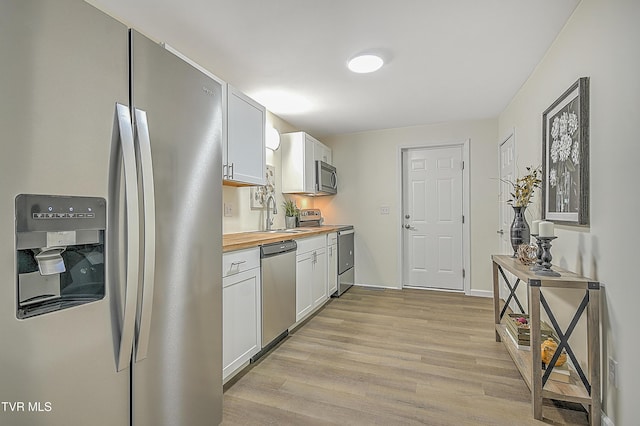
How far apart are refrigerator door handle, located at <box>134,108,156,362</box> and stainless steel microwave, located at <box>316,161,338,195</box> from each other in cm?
308

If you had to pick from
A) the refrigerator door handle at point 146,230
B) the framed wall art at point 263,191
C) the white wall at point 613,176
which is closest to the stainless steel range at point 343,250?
the framed wall art at point 263,191

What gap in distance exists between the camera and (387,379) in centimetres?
207

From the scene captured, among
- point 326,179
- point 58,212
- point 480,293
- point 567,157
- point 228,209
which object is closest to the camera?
point 58,212

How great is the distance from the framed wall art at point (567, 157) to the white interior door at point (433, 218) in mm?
1948

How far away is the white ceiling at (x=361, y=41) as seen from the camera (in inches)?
70.5

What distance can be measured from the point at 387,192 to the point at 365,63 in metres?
2.38

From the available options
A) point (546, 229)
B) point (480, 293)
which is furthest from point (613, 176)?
point (480, 293)

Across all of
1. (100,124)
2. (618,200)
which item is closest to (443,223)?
(618,200)

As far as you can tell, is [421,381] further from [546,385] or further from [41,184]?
[41,184]

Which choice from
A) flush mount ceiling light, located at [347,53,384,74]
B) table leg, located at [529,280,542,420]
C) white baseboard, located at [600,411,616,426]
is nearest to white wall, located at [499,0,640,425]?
white baseboard, located at [600,411,616,426]

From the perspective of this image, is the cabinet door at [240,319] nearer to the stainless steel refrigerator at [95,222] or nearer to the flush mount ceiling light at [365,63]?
the stainless steel refrigerator at [95,222]

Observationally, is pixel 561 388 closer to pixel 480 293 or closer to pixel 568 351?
pixel 568 351

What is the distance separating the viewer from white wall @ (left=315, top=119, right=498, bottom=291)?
4.03 meters

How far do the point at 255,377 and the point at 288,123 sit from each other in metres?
3.13
